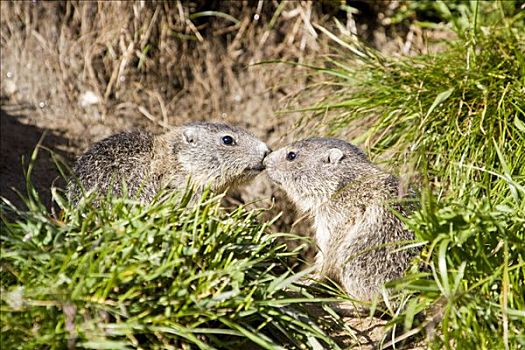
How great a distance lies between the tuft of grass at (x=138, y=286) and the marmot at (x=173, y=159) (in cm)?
134

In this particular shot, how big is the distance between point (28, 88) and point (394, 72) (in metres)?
4.29

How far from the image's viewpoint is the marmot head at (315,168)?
7125mm

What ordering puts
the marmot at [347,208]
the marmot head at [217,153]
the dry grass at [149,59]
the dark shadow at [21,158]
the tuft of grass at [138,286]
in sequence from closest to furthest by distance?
the tuft of grass at [138,286] → the marmot at [347,208] → the marmot head at [217,153] → the dark shadow at [21,158] → the dry grass at [149,59]

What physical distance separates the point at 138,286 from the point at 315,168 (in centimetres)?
296

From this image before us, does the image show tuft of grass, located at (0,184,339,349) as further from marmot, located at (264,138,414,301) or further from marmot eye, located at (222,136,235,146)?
marmot eye, located at (222,136,235,146)

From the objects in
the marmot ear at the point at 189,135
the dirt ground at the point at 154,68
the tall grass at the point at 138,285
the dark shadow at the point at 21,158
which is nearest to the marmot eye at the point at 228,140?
the marmot ear at the point at 189,135

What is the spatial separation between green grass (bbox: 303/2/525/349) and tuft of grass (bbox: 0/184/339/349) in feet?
3.07

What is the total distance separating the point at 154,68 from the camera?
9.56 metres

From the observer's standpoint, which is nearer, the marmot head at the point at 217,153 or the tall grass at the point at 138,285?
the tall grass at the point at 138,285

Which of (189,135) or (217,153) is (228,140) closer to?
(217,153)

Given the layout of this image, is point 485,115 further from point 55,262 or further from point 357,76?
point 55,262

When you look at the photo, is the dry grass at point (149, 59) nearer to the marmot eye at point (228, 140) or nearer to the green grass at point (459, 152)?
the green grass at point (459, 152)

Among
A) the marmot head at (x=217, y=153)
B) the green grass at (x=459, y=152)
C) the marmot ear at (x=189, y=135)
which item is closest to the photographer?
the green grass at (x=459, y=152)

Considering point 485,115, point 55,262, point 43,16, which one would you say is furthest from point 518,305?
point 43,16
